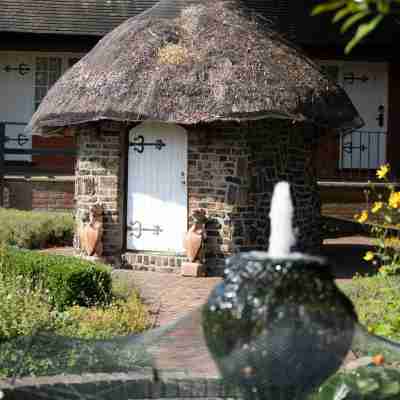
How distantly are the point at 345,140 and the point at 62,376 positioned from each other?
608 inches

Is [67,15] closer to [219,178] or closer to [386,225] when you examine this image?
[219,178]

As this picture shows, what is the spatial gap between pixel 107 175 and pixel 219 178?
1743 millimetres

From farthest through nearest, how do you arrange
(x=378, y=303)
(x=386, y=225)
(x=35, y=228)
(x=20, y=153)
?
(x=20, y=153)
(x=35, y=228)
(x=386, y=225)
(x=378, y=303)

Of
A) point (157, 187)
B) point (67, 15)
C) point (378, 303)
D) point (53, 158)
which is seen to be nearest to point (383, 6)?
point (378, 303)

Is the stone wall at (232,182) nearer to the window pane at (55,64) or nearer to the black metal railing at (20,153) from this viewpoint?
the black metal railing at (20,153)

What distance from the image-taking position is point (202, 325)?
3.62m

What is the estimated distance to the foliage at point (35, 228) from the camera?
47.9 feet

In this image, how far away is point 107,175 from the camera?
42.2ft

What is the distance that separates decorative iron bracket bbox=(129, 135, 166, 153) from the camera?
42.1 ft

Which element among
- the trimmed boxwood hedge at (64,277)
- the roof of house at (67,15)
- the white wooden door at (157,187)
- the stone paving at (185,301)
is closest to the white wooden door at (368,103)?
the stone paving at (185,301)

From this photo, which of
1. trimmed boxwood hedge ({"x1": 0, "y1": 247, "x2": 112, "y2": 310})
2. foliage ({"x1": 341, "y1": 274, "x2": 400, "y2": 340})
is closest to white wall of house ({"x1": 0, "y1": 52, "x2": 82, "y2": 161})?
trimmed boxwood hedge ({"x1": 0, "y1": 247, "x2": 112, "y2": 310})

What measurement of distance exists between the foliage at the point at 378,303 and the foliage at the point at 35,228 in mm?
6566

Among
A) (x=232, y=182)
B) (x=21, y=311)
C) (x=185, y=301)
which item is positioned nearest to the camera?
(x=21, y=311)

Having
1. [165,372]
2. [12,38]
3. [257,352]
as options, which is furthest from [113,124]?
[257,352]
